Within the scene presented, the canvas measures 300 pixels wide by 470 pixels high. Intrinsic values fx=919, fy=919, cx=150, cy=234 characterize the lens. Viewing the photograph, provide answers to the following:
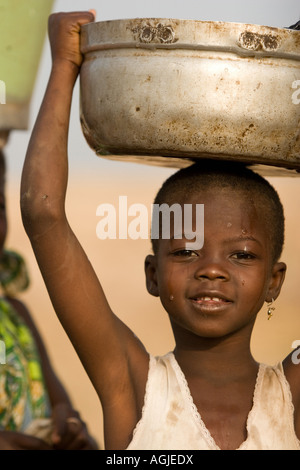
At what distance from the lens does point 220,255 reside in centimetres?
259

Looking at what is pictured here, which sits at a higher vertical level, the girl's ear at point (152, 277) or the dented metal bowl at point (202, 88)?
the dented metal bowl at point (202, 88)

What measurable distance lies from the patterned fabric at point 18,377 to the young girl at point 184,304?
1.25 meters

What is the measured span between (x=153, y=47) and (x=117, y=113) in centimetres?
19

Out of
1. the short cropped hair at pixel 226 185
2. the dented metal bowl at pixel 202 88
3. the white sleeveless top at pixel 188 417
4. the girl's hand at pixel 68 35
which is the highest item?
the girl's hand at pixel 68 35

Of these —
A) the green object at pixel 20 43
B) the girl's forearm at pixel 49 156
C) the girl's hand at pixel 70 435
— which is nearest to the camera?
the girl's forearm at pixel 49 156

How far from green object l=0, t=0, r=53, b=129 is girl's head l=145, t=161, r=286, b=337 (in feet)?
2.76

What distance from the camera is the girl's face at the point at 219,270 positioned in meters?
2.54

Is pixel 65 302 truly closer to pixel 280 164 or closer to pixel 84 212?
pixel 280 164

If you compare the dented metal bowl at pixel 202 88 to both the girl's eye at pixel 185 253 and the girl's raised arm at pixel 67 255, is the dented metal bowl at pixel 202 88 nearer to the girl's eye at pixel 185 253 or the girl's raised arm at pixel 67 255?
the girl's raised arm at pixel 67 255

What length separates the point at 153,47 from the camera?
2258 millimetres

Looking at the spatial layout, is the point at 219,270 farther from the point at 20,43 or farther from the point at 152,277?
the point at 20,43

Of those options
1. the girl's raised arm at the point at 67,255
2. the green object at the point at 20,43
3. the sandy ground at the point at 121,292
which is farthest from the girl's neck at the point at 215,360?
the sandy ground at the point at 121,292

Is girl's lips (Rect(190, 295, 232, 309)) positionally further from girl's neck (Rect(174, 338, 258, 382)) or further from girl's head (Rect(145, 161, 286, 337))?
girl's neck (Rect(174, 338, 258, 382))

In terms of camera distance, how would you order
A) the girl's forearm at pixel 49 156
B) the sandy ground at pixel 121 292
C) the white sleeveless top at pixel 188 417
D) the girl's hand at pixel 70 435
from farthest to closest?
the sandy ground at pixel 121 292, the girl's hand at pixel 70 435, the white sleeveless top at pixel 188 417, the girl's forearm at pixel 49 156
